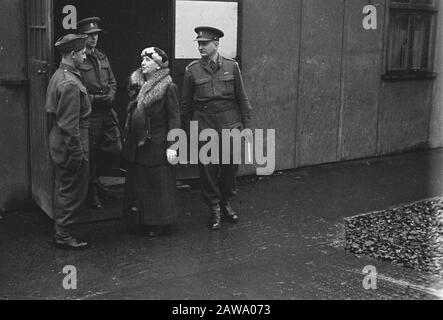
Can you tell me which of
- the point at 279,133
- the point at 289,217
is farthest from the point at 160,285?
the point at 279,133

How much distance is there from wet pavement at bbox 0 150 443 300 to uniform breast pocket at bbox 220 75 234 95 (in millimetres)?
1491

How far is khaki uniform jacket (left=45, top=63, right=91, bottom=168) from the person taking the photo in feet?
21.3

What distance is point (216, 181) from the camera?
7734 millimetres

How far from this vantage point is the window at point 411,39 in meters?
11.9

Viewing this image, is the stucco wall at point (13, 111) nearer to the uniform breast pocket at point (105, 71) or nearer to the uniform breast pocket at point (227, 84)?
the uniform breast pocket at point (105, 71)

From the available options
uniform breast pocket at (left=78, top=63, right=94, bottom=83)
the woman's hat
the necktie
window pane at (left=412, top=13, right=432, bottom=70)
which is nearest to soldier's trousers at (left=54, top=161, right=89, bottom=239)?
the woman's hat

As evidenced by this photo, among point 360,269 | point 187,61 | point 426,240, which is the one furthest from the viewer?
point 187,61

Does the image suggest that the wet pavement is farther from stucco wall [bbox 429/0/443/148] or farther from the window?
stucco wall [bbox 429/0/443/148]

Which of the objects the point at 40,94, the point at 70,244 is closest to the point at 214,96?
the point at 40,94

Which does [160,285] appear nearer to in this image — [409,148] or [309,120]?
[309,120]

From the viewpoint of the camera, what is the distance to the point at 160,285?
234 inches

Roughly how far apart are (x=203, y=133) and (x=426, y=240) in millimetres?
2661

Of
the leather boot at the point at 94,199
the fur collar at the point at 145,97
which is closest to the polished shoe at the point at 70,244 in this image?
the fur collar at the point at 145,97

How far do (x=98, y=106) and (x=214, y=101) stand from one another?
1.41 m
